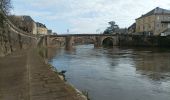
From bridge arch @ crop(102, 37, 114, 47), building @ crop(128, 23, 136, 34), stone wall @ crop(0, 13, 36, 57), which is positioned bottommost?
bridge arch @ crop(102, 37, 114, 47)

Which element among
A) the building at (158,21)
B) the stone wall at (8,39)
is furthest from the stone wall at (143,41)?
the stone wall at (8,39)

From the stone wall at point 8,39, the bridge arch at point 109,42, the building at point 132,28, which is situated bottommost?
the bridge arch at point 109,42

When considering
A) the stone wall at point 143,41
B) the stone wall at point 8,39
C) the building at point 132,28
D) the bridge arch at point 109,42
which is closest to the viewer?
the stone wall at point 8,39

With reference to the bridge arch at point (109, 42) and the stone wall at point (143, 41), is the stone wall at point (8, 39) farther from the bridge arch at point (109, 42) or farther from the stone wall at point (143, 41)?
the bridge arch at point (109, 42)

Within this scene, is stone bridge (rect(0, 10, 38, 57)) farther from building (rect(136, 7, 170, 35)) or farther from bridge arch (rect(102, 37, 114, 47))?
bridge arch (rect(102, 37, 114, 47))

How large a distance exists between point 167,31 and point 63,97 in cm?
10558

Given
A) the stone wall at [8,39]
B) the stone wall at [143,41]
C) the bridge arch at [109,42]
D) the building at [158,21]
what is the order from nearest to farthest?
the stone wall at [8,39]
the stone wall at [143,41]
the building at [158,21]
the bridge arch at [109,42]

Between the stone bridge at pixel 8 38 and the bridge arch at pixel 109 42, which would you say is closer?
the stone bridge at pixel 8 38

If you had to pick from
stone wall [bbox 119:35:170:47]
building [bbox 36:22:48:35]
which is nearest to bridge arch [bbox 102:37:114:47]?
stone wall [bbox 119:35:170:47]

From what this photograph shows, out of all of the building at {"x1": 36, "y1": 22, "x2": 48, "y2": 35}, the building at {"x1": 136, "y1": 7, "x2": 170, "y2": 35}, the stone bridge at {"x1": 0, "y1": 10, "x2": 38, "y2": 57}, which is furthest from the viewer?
the building at {"x1": 36, "y1": 22, "x2": 48, "y2": 35}

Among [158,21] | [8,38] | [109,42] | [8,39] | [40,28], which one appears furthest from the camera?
[40,28]

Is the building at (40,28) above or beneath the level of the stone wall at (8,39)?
above

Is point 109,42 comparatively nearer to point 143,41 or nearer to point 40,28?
point 143,41

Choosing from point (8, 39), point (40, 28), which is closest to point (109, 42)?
point (40, 28)
